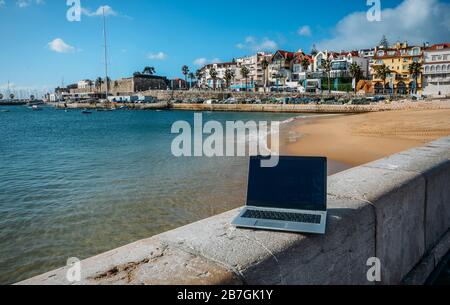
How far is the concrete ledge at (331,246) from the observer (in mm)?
2025

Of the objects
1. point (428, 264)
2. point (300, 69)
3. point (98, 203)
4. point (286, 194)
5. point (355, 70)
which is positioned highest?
point (300, 69)

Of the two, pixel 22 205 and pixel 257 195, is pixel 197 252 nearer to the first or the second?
pixel 257 195

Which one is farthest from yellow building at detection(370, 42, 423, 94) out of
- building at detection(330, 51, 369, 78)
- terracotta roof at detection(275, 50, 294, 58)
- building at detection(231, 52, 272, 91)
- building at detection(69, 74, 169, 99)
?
building at detection(69, 74, 169, 99)

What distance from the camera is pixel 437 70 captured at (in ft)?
269

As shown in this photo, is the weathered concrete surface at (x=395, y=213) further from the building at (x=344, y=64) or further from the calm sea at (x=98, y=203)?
the building at (x=344, y=64)

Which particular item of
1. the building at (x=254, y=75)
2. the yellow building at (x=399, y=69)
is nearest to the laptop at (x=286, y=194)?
the yellow building at (x=399, y=69)

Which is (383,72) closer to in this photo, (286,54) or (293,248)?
(286,54)

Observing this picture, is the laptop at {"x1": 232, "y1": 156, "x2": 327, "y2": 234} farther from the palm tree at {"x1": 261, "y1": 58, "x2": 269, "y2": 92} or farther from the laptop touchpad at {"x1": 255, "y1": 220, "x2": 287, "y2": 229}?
the palm tree at {"x1": 261, "y1": 58, "x2": 269, "y2": 92}

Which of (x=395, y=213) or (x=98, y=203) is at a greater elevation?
(x=395, y=213)

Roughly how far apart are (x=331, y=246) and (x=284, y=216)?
389mm

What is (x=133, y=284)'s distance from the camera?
5.99 feet

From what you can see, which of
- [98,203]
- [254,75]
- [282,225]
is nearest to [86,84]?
[254,75]
